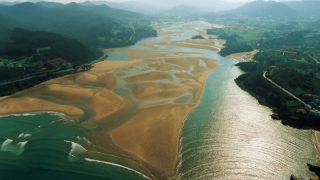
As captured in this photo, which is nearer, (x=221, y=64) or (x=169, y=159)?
(x=169, y=159)

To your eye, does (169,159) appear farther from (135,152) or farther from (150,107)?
(150,107)

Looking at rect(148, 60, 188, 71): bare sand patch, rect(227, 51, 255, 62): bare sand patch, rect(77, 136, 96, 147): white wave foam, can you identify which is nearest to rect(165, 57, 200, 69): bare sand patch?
rect(148, 60, 188, 71): bare sand patch

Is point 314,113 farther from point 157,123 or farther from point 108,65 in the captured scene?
point 108,65

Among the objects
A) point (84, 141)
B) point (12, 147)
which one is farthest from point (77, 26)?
point (84, 141)

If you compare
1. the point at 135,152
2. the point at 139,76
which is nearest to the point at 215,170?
the point at 135,152

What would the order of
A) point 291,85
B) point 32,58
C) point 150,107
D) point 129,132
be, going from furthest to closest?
point 32,58
point 291,85
point 150,107
point 129,132

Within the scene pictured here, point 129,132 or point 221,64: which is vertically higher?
point 221,64
